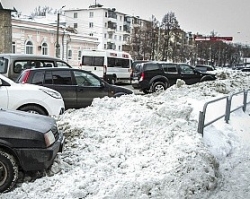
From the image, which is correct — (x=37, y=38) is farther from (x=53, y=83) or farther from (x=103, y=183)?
(x=103, y=183)

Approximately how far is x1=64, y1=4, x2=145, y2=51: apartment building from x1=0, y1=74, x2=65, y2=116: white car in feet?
227

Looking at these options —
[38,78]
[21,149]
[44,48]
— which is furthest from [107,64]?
[44,48]

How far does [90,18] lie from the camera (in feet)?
269

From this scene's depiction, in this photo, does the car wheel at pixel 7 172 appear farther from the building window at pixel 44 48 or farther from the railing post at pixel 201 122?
the building window at pixel 44 48

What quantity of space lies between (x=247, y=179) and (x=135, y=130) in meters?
2.00

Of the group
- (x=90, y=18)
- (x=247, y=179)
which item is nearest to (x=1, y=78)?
(x=247, y=179)

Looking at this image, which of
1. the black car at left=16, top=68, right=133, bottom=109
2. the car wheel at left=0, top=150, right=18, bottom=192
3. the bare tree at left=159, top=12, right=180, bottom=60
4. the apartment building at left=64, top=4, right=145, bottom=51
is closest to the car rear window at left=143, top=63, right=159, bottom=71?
the black car at left=16, top=68, right=133, bottom=109

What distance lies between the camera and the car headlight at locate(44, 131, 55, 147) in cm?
436

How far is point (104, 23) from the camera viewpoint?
260ft

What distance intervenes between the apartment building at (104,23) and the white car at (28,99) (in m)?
69.1

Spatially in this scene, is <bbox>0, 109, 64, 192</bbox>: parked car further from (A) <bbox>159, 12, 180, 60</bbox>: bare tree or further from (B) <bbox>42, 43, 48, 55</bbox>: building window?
(A) <bbox>159, 12, 180, 60</bbox>: bare tree

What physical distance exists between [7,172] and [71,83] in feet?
18.7

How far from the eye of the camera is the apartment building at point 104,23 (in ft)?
258

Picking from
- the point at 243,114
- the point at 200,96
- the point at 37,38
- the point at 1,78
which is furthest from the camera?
the point at 37,38
